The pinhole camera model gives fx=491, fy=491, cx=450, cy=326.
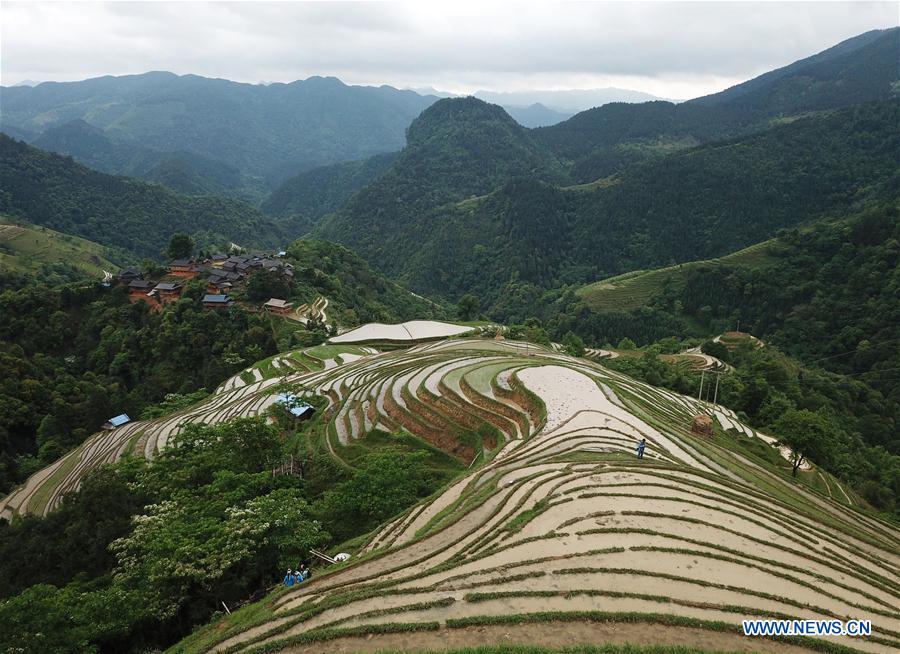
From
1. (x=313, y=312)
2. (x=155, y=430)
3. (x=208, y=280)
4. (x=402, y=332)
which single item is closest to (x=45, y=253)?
(x=208, y=280)

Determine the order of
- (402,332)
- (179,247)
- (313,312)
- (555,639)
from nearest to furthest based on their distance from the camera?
1. (555,639)
2. (402,332)
3. (313,312)
4. (179,247)

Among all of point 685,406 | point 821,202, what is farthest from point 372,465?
point 821,202

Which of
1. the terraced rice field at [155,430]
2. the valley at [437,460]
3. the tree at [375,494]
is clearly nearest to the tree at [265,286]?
the valley at [437,460]

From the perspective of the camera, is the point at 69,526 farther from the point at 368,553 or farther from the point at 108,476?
the point at 368,553

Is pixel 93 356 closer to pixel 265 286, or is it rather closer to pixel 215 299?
pixel 215 299

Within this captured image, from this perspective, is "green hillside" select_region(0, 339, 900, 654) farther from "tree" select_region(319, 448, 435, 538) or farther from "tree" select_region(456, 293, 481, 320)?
"tree" select_region(456, 293, 481, 320)

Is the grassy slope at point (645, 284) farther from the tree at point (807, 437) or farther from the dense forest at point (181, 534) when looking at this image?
the dense forest at point (181, 534)

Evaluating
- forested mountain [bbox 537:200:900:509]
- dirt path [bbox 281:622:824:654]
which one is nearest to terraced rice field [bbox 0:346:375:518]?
dirt path [bbox 281:622:824:654]
